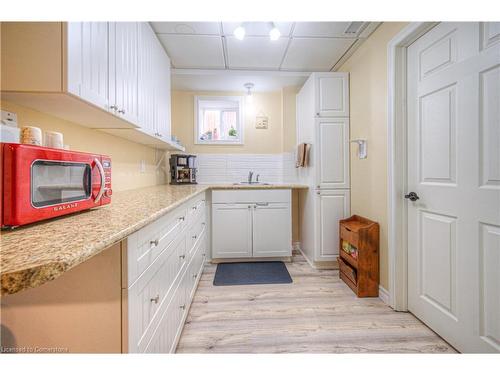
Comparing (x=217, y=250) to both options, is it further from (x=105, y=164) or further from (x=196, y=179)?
(x=105, y=164)

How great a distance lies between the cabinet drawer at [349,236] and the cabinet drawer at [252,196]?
73 cm

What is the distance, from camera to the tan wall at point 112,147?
1.09 meters

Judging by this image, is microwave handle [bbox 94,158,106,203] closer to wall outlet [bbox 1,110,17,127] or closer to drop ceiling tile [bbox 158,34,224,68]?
wall outlet [bbox 1,110,17,127]

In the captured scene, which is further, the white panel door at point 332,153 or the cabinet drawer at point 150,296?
the white panel door at point 332,153

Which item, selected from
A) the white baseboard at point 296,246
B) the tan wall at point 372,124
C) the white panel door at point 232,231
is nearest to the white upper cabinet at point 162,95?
the white panel door at point 232,231

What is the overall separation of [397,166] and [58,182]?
6.80ft

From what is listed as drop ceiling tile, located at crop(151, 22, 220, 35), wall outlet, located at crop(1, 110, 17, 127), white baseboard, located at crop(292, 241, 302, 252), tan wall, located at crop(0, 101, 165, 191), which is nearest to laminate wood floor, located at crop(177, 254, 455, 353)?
white baseboard, located at crop(292, 241, 302, 252)

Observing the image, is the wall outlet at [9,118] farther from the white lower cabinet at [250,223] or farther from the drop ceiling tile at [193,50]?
the white lower cabinet at [250,223]

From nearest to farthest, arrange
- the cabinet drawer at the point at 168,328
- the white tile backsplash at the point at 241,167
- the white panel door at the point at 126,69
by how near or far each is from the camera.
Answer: the cabinet drawer at the point at 168,328
the white panel door at the point at 126,69
the white tile backsplash at the point at 241,167

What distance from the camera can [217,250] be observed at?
2701 millimetres

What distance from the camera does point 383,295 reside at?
74.5 inches

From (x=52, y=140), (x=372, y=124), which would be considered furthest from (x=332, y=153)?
(x=52, y=140)

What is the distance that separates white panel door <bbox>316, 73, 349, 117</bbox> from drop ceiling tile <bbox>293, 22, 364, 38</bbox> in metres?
0.45
